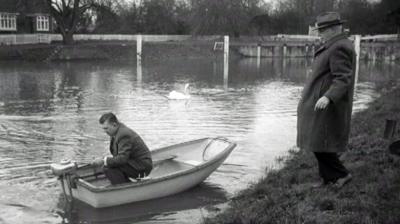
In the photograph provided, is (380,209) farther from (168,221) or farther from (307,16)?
(307,16)

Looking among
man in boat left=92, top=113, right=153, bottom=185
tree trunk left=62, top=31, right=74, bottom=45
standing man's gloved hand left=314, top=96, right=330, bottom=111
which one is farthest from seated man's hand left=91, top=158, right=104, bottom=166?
tree trunk left=62, top=31, right=74, bottom=45

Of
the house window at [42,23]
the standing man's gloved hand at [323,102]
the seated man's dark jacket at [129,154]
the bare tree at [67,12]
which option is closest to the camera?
the standing man's gloved hand at [323,102]

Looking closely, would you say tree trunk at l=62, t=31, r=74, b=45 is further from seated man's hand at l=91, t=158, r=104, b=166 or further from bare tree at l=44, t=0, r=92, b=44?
seated man's hand at l=91, t=158, r=104, b=166

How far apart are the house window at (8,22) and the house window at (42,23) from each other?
13.0ft

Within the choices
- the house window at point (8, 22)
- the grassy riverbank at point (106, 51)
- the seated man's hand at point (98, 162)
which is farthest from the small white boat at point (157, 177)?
the house window at point (8, 22)

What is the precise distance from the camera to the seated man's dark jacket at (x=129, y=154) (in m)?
8.58

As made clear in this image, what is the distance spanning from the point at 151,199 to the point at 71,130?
7.56 meters

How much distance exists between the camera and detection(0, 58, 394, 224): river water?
30.1 feet

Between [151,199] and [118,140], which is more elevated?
[118,140]

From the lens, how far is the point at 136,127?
16.9 m

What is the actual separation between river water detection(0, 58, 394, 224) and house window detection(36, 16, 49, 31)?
1373 inches

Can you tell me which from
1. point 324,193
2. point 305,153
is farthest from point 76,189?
point 305,153

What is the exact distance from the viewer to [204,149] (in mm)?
11352

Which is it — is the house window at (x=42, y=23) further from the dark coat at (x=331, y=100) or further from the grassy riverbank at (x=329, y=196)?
the dark coat at (x=331, y=100)
